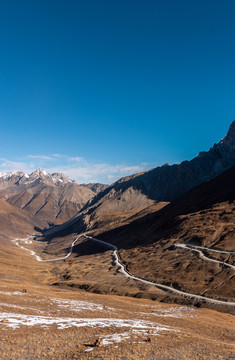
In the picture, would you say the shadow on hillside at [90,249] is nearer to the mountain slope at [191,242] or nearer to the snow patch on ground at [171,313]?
the mountain slope at [191,242]

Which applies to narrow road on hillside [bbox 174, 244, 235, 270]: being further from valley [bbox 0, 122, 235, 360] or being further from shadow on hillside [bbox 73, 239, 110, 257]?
shadow on hillside [bbox 73, 239, 110, 257]

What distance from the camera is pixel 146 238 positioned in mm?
100312

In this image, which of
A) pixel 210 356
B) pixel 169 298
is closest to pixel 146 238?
pixel 169 298

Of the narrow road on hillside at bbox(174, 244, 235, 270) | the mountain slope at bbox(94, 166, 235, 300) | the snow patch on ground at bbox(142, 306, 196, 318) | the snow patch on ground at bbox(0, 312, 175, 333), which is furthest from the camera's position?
the narrow road on hillside at bbox(174, 244, 235, 270)

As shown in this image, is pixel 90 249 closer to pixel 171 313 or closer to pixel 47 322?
pixel 171 313

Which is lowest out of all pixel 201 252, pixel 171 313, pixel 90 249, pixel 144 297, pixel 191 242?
pixel 90 249

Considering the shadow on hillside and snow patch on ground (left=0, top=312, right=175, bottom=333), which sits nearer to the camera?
snow patch on ground (left=0, top=312, right=175, bottom=333)

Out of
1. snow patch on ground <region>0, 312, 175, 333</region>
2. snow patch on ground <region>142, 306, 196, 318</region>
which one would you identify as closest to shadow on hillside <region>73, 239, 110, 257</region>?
snow patch on ground <region>142, 306, 196, 318</region>

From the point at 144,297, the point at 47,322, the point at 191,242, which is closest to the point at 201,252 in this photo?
the point at 191,242

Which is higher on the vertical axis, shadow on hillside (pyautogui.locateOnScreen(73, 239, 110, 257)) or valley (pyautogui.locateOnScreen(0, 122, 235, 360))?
valley (pyautogui.locateOnScreen(0, 122, 235, 360))

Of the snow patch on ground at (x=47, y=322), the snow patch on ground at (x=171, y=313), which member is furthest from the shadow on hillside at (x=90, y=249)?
the snow patch on ground at (x=47, y=322)

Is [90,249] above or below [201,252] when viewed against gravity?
below

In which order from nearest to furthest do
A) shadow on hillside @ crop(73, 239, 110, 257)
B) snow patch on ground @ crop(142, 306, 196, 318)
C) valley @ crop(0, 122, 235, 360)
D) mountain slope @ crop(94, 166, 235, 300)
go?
valley @ crop(0, 122, 235, 360) → snow patch on ground @ crop(142, 306, 196, 318) → mountain slope @ crop(94, 166, 235, 300) → shadow on hillside @ crop(73, 239, 110, 257)

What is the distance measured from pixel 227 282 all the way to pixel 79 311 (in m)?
30.8
